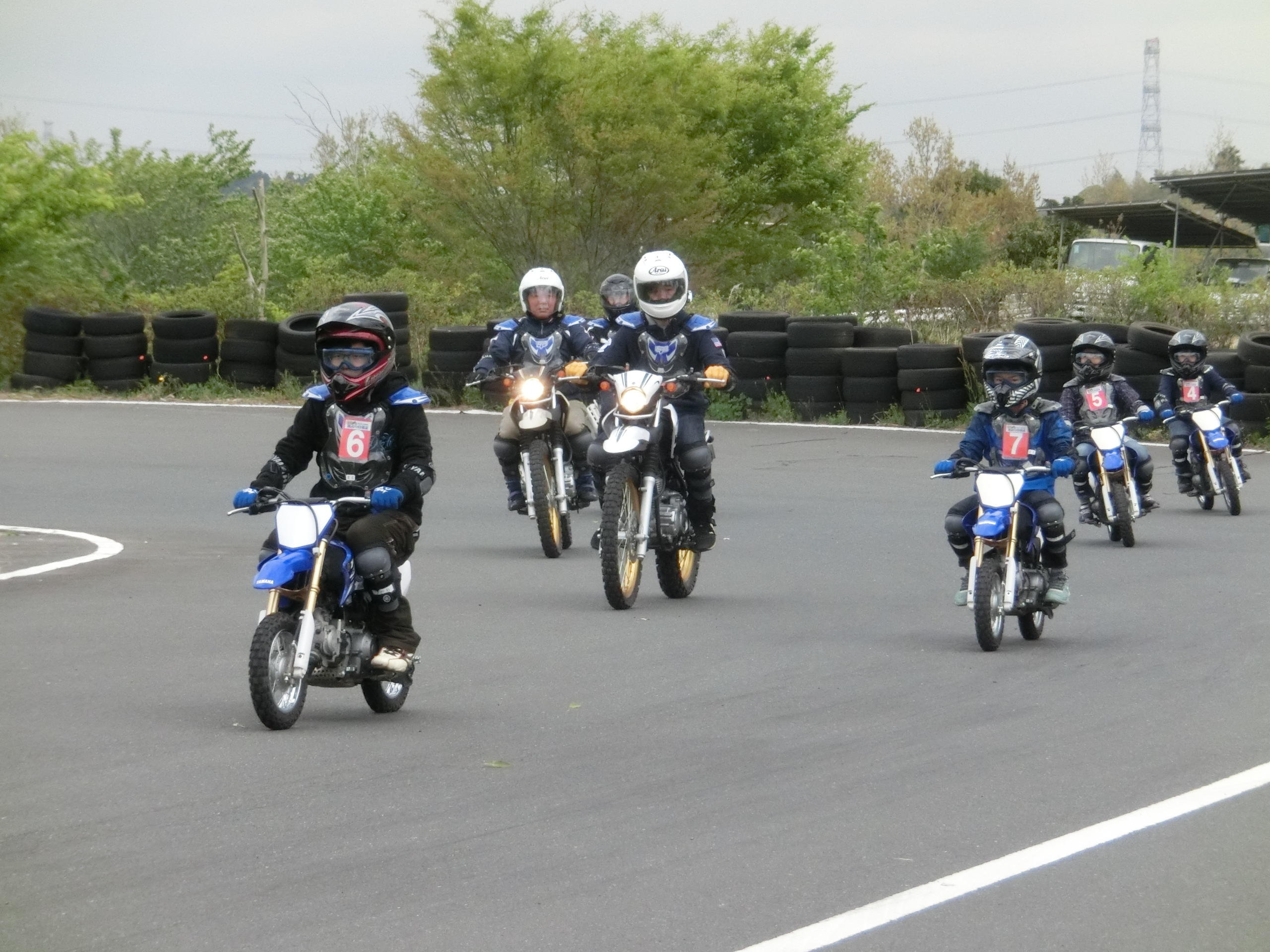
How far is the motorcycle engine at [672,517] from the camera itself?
11797mm

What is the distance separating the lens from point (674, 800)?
6719 mm

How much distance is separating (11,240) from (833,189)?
101ft

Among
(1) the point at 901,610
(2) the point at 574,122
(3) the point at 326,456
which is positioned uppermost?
(2) the point at 574,122

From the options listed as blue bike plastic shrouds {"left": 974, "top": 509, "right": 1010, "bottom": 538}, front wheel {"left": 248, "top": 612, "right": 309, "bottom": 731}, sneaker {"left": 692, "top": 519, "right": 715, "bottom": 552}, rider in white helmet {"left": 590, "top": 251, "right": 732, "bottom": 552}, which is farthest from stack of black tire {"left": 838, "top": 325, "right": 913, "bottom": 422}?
front wheel {"left": 248, "top": 612, "right": 309, "bottom": 731}

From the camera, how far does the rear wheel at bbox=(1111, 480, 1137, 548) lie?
14945 mm

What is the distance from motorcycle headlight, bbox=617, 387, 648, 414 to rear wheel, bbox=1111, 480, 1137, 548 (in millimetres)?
4872

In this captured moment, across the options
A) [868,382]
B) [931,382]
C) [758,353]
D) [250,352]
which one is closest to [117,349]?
[250,352]

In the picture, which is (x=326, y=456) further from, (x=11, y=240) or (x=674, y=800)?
(x=11, y=240)

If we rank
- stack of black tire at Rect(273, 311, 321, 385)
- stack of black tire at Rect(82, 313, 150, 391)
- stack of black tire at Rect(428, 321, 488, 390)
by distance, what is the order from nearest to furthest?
stack of black tire at Rect(428, 321, 488, 390), stack of black tire at Rect(273, 311, 321, 385), stack of black tire at Rect(82, 313, 150, 391)

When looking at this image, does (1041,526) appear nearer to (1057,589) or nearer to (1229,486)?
(1057,589)

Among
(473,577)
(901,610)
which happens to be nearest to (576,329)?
(473,577)

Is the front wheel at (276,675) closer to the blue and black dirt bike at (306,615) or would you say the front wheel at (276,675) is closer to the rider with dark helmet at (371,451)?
the blue and black dirt bike at (306,615)

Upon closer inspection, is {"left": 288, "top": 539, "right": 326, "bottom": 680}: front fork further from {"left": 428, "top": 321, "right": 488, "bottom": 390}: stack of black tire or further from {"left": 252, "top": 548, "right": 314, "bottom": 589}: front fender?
{"left": 428, "top": 321, "right": 488, "bottom": 390}: stack of black tire

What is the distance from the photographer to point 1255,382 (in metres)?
22.1
